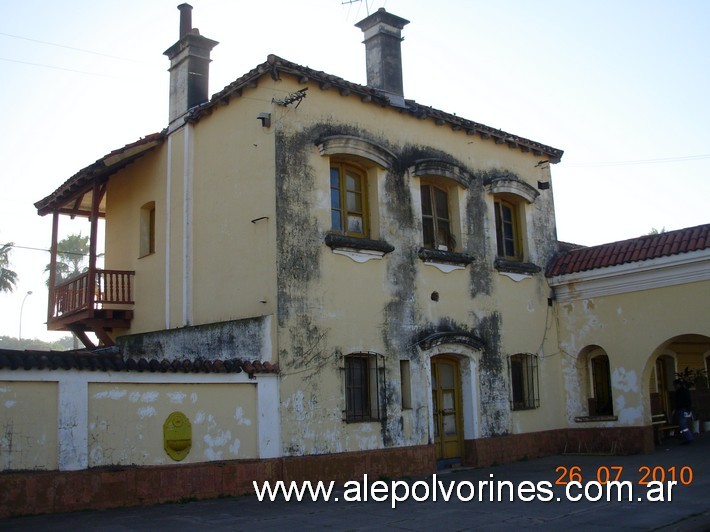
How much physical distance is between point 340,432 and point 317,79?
635cm

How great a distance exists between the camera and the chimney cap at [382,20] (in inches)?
659

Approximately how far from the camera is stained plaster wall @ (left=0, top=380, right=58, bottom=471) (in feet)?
31.9

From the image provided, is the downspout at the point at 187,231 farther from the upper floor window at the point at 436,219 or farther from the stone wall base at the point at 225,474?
the upper floor window at the point at 436,219

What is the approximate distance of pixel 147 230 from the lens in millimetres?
17406

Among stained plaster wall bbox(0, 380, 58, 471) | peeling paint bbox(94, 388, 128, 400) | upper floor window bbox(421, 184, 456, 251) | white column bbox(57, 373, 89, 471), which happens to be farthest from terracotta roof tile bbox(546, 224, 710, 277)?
stained plaster wall bbox(0, 380, 58, 471)

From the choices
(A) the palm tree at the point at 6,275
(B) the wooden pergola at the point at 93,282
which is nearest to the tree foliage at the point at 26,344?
(A) the palm tree at the point at 6,275

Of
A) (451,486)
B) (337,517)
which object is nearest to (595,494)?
(451,486)

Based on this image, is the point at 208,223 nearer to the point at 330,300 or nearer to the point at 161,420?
the point at 330,300

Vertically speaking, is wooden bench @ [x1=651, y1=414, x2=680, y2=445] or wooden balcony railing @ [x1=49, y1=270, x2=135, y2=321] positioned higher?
wooden balcony railing @ [x1=49, y1=270, x2=135, y2=321]

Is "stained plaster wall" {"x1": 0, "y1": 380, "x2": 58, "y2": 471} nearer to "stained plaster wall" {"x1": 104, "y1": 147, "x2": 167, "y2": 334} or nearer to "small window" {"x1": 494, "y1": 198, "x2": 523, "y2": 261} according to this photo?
"stained plaster wall" {"x1": 104, "y1": 147, "x2": 167, "y2": 334}

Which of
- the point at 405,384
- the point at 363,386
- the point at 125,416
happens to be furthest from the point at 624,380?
the point at 125,416

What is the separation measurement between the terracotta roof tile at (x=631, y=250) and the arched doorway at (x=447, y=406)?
13.6 feet

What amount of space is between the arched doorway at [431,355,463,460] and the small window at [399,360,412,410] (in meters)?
1.05

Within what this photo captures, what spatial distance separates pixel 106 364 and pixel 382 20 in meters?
10.0
